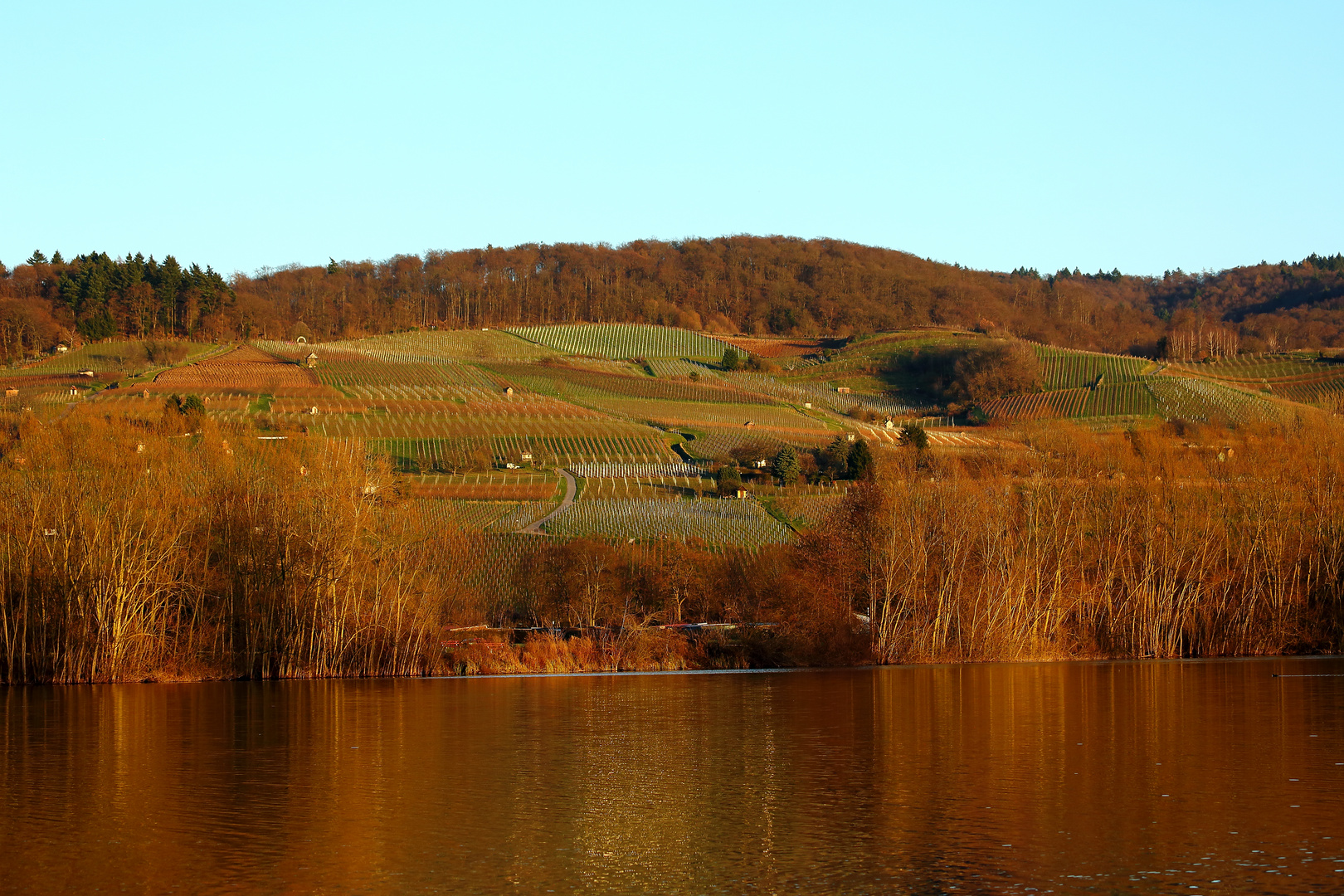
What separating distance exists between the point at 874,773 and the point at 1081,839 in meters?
5.93

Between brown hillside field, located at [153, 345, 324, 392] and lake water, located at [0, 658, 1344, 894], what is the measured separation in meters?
73.6

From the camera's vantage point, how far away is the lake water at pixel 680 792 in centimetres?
1528

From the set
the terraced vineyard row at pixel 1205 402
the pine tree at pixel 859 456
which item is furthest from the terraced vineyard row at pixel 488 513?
the terraced vineyard row at pixel 1205 402

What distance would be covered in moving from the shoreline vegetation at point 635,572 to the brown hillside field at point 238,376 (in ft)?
155

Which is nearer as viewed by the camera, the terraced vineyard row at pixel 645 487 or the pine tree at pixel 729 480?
the terraced vineyard row at pixel 645 487

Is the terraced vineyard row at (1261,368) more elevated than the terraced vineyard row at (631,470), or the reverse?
the terraced vineyard row at (1261,368)

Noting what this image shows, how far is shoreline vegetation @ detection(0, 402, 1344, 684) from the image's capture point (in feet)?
132

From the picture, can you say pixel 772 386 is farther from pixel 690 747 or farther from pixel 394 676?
pixel 690 747

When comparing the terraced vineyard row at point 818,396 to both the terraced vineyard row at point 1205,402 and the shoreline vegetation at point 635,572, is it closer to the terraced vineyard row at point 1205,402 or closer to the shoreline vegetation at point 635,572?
the terraced vineyard row at point 1205,402

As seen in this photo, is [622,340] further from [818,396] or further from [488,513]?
[488,513]

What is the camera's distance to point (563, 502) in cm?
7538

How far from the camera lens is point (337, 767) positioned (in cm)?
2362

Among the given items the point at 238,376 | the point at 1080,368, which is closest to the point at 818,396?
Result: the point at 1080,368

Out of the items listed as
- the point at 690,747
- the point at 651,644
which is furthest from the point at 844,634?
the point at 690,747
